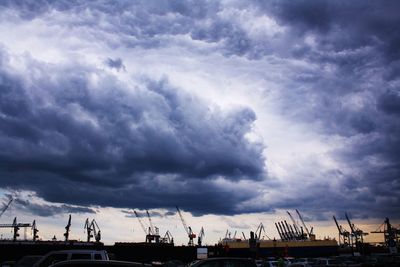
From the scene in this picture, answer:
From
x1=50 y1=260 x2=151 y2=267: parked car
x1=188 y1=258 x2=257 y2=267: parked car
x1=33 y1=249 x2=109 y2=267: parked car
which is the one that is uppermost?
x1=50 y1=260 x2=151 y2=267: parked car

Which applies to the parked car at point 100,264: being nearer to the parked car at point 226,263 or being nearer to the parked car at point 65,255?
the parked car at point 226,263

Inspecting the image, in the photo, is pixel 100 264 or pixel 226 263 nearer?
pixel 100 264

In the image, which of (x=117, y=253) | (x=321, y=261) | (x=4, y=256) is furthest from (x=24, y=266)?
(x=117, y=253)

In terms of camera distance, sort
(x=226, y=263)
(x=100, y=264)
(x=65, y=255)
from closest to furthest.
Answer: (x=100, y=264), (x=226, y=263), (x=65, y=255)

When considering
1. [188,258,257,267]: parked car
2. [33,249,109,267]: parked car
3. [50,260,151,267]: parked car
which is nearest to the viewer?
[50,260,151,267]: parked car

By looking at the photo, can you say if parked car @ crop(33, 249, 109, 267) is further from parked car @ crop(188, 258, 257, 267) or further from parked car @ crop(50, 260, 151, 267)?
parked car @ crop(50, 260, 151, 267)

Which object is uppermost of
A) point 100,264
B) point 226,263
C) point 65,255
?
point 100,264

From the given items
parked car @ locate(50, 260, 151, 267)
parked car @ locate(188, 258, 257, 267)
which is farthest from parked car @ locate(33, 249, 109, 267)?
parked car @ locate(50, 260, 151, 267)

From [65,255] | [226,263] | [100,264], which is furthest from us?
[65,255]

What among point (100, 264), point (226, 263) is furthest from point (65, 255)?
point (100, 264)

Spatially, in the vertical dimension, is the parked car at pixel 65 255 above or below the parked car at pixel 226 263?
above

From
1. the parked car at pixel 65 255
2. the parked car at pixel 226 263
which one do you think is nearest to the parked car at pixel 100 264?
the parked car at pixel 226 263

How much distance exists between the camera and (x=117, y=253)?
9669 centimetres

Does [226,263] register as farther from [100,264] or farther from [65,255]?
[65,255]
